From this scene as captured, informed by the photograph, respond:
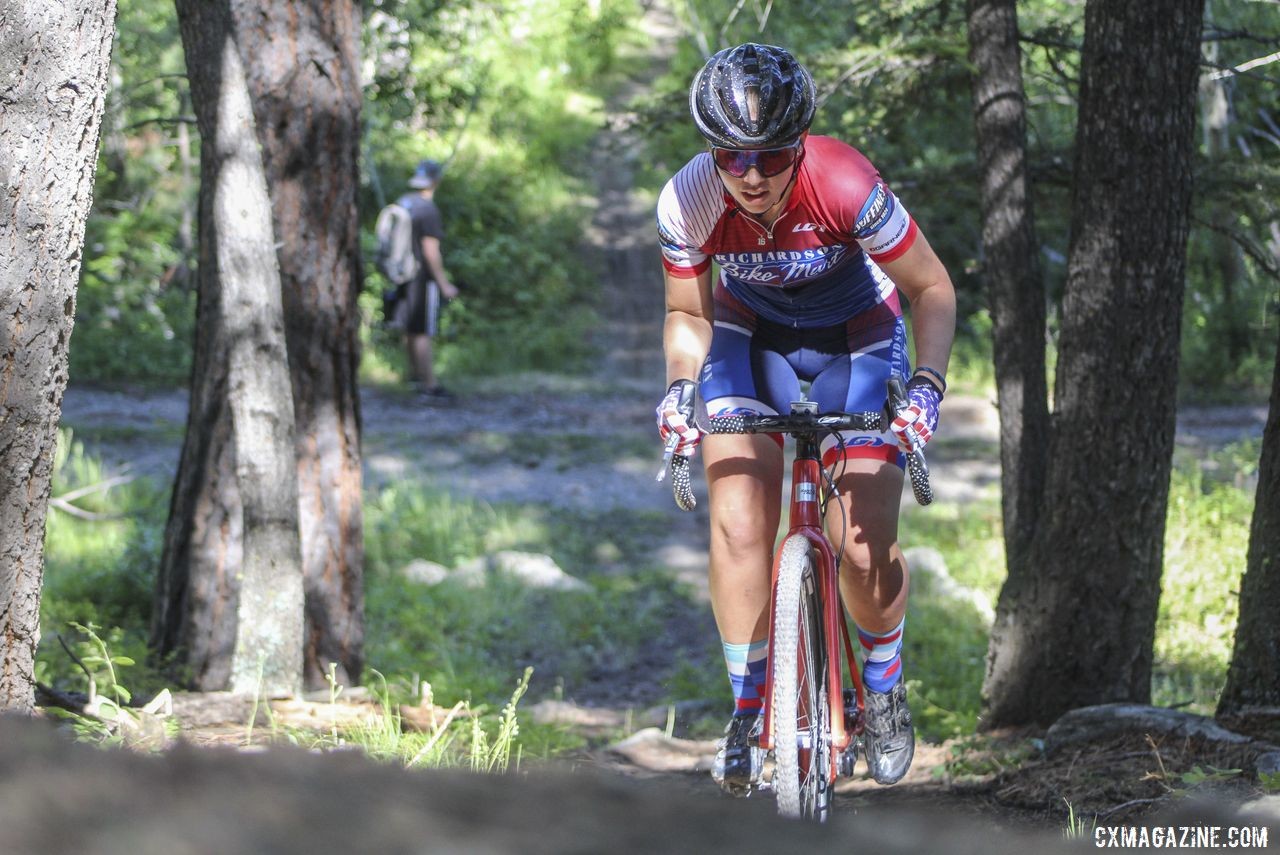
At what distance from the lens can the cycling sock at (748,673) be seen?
4613 mm

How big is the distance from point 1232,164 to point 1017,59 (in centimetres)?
159

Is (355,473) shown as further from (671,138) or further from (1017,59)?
(671,138)

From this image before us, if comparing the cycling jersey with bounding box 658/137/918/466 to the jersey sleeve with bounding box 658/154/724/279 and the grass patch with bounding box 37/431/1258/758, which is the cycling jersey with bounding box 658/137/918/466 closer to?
the jersey sleeve with bounding box 658/154/724/279

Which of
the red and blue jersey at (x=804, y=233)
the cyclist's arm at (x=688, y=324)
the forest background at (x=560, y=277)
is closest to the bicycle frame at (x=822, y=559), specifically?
the cyclist's arm at (x=688, y=324)

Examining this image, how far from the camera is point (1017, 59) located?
8180mm

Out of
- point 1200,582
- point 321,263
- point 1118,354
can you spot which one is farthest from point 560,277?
point 1118,354

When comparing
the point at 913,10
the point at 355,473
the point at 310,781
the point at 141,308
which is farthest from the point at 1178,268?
the point at 141,308

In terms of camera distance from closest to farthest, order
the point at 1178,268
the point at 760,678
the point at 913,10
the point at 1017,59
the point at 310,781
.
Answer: the point at 310,781 → the point at 760,678 → the point at 1178,268 → the point at 1017,59 → the point at 913,10

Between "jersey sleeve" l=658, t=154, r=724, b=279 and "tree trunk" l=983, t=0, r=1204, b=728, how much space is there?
97.7 inches

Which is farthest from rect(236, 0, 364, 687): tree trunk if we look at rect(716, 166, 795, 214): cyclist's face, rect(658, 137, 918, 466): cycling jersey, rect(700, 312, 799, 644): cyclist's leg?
rect(716, 166, 795, 214): cyclist's face

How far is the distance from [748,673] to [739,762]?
30 centimetres

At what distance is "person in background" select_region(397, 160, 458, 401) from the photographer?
51.4ft

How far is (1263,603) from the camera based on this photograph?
524cm

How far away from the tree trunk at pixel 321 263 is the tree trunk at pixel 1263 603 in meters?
4.41
